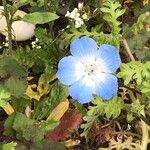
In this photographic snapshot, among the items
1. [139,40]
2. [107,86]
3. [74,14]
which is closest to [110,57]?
[107,86]

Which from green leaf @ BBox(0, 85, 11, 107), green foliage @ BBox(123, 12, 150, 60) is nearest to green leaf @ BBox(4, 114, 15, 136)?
green leaf @ BBox(0, 85, 11, 107)

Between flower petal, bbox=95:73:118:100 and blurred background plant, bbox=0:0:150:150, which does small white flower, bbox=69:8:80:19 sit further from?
flower petal, bbox=95:73:118:100

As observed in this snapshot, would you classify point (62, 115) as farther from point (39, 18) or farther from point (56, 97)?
point (39, 18)

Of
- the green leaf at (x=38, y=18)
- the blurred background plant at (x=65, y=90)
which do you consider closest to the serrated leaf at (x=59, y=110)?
the blurred background plant at (x=65, y=90)

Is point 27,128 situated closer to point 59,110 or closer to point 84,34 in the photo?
point 59,110

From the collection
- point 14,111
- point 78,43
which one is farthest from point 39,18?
point 14,111

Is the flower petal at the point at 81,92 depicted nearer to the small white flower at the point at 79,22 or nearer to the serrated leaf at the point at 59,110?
the serrated leaf at the point at 59,110
